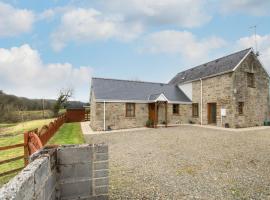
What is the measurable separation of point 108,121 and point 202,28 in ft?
46.1

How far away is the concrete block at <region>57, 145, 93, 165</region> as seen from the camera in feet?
11.7

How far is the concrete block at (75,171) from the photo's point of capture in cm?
354

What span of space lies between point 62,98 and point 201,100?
32250 millimetres

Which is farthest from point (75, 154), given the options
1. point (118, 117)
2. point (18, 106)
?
point (18, 106)

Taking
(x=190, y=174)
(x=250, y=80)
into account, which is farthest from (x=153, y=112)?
(x=190, y=174)

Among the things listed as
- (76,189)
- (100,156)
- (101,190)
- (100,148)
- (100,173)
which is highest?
(100,148)

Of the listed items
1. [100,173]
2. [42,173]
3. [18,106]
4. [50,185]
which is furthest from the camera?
[18,106]

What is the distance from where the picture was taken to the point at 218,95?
1952 cm

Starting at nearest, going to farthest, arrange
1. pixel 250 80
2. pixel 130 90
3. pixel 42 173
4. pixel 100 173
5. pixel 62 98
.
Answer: pixel 42 173, pixel 100 173, pixel 250 80, pixel 130 90, pixel 62 98

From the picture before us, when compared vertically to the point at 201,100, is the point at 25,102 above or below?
above

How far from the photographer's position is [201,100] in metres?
21.6

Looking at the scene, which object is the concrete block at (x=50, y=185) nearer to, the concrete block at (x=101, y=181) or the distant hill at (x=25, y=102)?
the concrete block at (x=101, y=181)

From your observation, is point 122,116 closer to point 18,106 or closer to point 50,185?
point 50,185

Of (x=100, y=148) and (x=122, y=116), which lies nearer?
(x=100, y=148)
